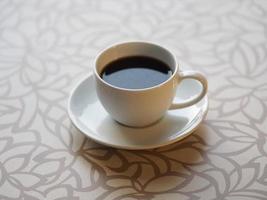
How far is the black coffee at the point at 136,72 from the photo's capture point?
67 centimetres

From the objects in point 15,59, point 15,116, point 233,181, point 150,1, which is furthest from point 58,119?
point 150,1

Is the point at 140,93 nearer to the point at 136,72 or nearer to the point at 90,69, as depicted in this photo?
the point at 136,72

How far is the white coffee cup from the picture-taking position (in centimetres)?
64

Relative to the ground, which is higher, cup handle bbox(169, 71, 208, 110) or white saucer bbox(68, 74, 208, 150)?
cup handle bbox(169, 71, 208, 110)

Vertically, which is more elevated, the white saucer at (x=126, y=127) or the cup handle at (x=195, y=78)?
the cup handle at (x=195, y=78)

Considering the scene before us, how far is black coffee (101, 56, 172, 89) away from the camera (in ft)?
2.20

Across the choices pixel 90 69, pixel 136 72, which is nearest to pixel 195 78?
pixel 136 72

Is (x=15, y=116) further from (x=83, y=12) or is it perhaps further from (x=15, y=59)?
(x=83, y=12)

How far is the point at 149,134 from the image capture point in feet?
2.22

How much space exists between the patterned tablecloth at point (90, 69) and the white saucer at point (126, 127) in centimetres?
2

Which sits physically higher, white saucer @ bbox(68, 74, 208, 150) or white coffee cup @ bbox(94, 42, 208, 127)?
white coffee cup @ bbox(94, 42, 208, 127)

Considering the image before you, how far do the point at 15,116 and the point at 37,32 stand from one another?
250 millimetres

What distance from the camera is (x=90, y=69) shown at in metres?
0.83

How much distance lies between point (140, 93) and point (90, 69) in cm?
22
